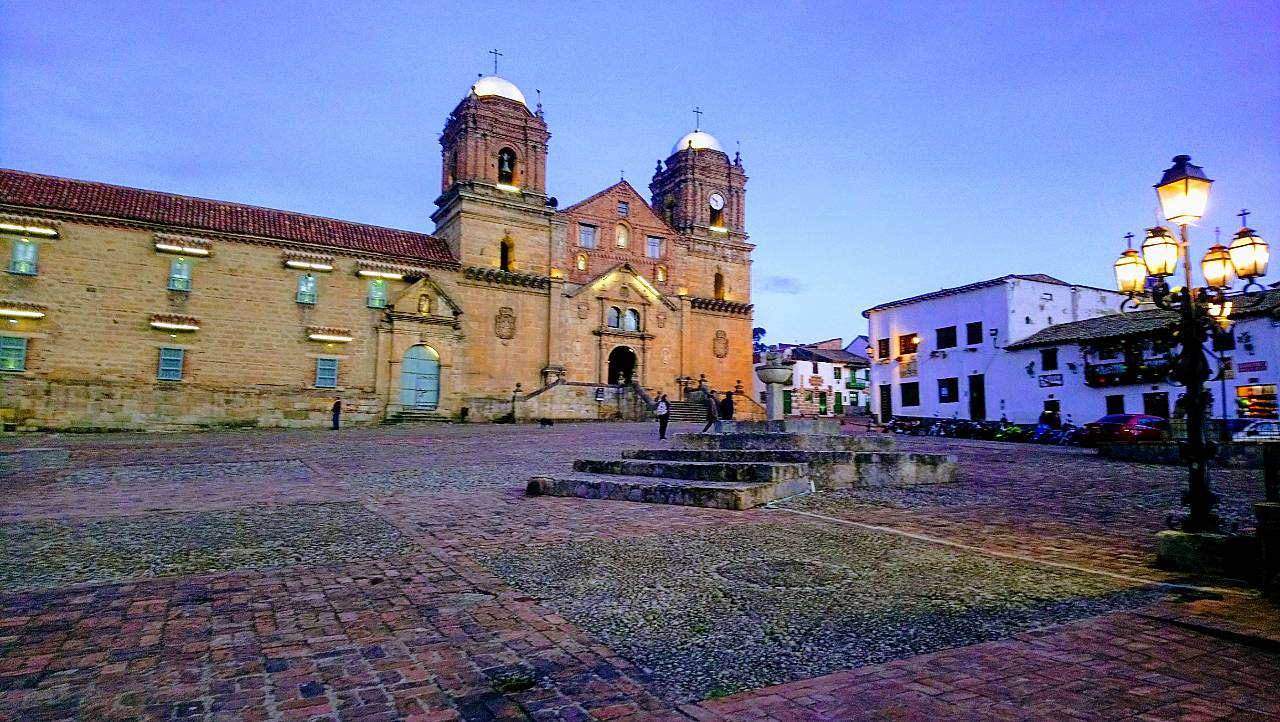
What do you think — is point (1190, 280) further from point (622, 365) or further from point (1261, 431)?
point (622, 365)

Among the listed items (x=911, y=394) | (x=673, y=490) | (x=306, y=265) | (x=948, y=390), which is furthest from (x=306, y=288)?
(x=948, y=390)

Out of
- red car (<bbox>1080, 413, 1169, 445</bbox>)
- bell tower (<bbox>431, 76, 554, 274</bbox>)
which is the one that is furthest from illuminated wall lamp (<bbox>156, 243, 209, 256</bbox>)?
red car (<bbox>1080, 413, 1169, 445</bbox>)

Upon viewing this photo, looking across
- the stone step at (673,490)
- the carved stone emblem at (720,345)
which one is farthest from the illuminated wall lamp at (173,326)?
the carved stone emblem at (720,345)

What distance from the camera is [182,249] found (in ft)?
89.9

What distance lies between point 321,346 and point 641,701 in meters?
30.3

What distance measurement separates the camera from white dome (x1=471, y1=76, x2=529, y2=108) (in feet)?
127

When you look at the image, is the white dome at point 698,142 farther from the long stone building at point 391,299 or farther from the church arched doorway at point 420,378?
the church arched doorway at point 420,378

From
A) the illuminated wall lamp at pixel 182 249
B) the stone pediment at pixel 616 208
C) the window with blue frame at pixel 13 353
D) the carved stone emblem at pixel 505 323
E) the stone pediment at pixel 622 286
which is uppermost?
the stone pediment at pixel 616 208

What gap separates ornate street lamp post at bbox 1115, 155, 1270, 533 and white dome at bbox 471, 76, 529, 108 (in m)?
36.6

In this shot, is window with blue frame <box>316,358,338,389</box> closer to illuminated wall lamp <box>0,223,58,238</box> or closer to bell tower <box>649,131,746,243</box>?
illuminated wall lamp <box>0,223,58,238</box>

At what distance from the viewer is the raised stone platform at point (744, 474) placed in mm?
8523

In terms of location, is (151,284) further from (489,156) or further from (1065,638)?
(1065,638)

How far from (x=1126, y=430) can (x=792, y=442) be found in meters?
15.4

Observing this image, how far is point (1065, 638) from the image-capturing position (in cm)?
376
